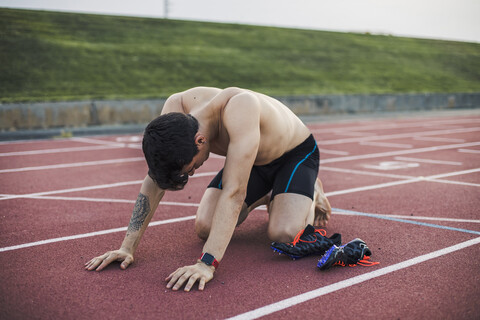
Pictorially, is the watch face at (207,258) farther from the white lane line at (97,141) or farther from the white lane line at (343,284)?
the white lane line at (97,141)

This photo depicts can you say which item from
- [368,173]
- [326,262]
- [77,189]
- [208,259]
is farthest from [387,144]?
[208,259]

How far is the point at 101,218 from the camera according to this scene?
17.9 ft

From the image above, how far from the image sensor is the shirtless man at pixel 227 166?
3.44m

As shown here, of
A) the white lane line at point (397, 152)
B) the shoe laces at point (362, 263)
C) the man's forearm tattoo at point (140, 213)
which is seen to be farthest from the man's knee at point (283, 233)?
the white lane line at point (397, 152)

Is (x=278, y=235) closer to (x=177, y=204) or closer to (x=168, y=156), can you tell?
(x=168, y=156)

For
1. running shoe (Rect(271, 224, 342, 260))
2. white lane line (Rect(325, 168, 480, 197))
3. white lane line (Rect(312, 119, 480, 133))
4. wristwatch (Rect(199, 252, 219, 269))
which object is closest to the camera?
wristwatch (Rect(199, 252, 219, 269))

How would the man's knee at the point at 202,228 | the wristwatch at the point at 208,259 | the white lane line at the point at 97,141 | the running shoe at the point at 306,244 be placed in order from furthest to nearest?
the white lane line at the point at 97,141
the man's knee at the point at 202,228
the running shoe at the point at 306,244
the wristwatch at the point at 208,259

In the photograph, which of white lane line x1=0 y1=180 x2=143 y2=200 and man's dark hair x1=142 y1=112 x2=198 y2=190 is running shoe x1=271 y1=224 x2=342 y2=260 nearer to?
man's dark hair x1=142 y1=112 x2=198 y2=190

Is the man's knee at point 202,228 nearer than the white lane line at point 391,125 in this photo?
Yes

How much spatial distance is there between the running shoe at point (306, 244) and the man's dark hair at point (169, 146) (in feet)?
3.64

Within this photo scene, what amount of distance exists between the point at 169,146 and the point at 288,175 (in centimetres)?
171

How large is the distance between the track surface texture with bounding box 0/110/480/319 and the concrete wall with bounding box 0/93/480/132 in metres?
5.24

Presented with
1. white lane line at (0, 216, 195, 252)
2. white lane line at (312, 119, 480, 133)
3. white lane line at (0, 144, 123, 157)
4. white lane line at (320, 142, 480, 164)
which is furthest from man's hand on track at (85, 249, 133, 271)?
white lane line at (312, 119, 480, 133)

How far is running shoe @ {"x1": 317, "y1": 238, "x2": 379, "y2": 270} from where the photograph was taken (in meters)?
3.87
